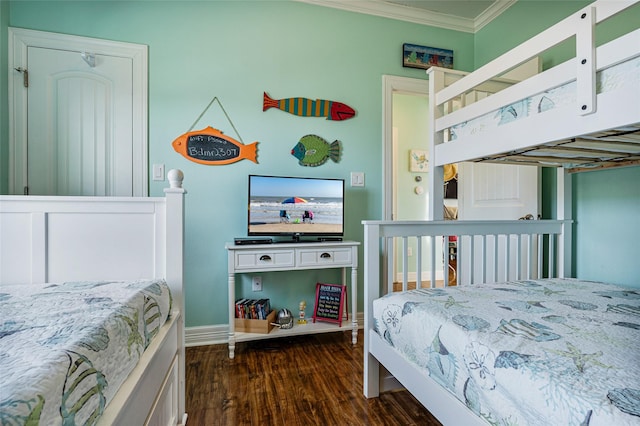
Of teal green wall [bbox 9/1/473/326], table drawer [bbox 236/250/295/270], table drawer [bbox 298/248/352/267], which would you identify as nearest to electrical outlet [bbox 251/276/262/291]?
teal green wall [bbox 9/1/473/326]

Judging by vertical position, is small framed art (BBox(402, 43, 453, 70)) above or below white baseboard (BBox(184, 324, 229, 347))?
above

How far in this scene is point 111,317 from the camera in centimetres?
80

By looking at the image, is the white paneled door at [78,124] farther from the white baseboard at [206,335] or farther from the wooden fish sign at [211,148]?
the white baseboard at [206,335]

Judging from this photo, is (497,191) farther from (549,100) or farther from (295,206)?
(295,206)

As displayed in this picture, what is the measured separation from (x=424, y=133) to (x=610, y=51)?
3.22 metres

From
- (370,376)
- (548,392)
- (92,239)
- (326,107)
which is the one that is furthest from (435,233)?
(92,239)

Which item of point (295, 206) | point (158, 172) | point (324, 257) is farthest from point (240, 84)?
point (324, 257)

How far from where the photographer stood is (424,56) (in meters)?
2.73

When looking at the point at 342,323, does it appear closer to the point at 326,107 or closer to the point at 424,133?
the point at 326,107

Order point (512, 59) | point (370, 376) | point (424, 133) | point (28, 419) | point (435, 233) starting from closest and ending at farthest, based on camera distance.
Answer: point (28, 419), point (512, 59), point (370, 376), point (435, 233), point (424, 133)

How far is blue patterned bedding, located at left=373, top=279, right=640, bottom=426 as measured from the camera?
61 centimetres

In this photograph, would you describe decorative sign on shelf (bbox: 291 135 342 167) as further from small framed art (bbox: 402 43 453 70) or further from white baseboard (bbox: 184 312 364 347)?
white baseboard (bbox: 184 312 364 347)

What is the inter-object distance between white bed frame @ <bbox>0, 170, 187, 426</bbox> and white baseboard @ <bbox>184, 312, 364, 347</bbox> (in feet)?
3.07

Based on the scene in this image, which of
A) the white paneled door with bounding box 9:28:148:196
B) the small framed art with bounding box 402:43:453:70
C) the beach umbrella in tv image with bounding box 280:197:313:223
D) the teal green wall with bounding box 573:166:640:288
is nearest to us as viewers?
the teal green wall with bounding box 573:166:640:288
